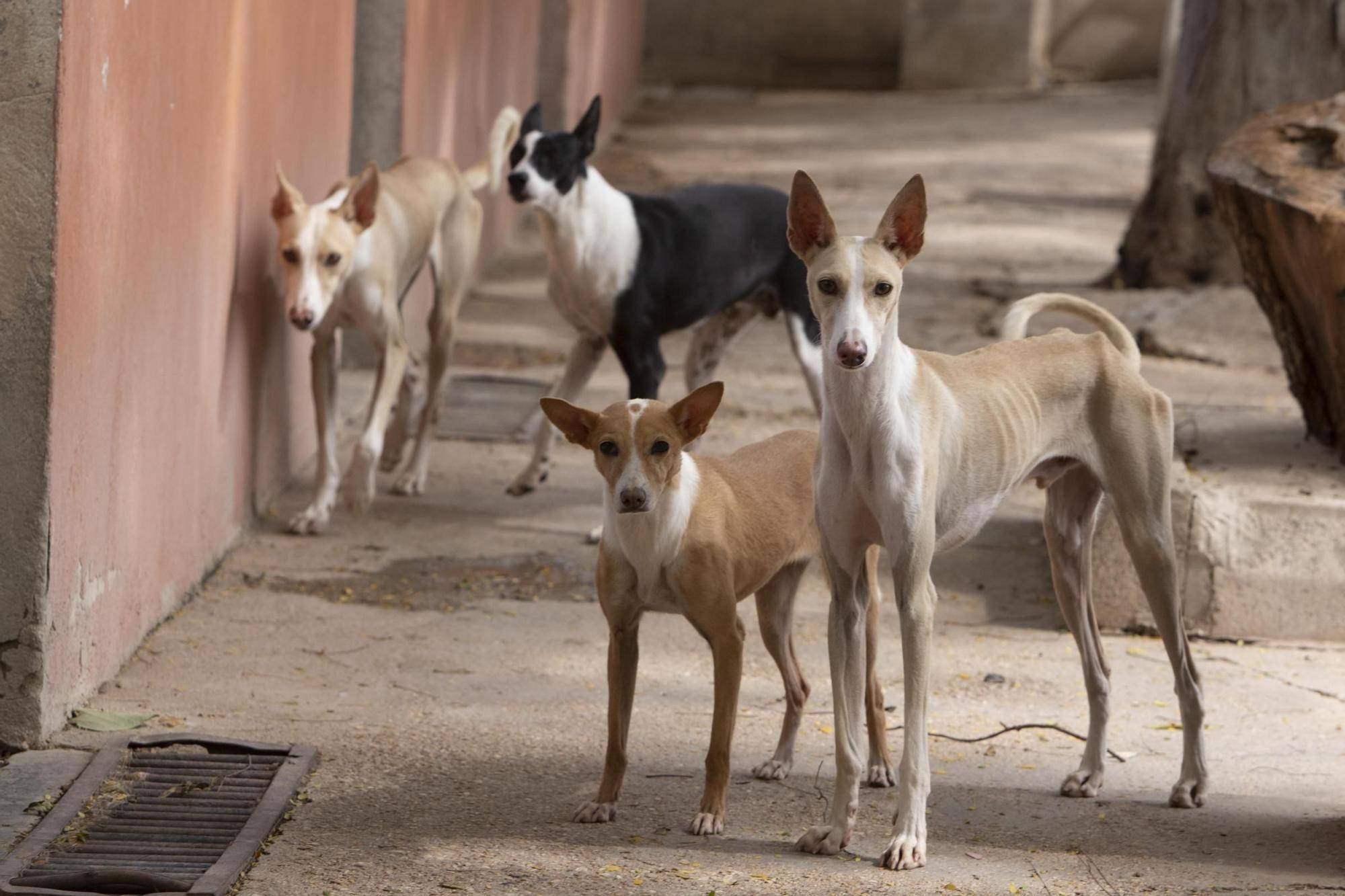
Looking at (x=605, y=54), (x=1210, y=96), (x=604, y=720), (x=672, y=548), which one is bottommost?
(x=604, y=720)

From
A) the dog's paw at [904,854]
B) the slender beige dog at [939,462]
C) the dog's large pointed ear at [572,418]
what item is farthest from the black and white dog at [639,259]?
the dog's paw at [904,854]

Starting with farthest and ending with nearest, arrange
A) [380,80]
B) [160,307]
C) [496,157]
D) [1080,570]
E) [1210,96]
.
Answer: [1210,96] < [380,80] < [496,157] < [160,307] < [1080,570]

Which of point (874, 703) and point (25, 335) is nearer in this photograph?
point (25, 335)

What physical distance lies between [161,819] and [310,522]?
2726 mm

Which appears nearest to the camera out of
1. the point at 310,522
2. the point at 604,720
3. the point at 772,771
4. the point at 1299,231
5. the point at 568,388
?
the point at 772,771

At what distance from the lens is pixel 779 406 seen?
899 cm

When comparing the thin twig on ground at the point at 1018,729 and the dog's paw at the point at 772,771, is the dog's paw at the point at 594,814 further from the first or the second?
the thin twig on ground at the point at 1018,729

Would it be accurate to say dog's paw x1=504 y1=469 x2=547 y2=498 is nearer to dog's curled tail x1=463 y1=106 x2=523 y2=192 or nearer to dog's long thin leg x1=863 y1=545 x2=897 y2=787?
dog's curled tail x1=463 y1=106 x2=523 y2=192

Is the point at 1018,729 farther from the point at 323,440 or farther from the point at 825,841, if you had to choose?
the point at 323,440

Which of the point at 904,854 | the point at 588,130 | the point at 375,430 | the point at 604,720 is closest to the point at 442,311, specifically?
the point at 375,430

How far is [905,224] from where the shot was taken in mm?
3818

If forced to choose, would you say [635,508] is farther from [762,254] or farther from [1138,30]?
[1138,30]

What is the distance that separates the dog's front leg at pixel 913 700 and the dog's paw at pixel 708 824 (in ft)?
1.27

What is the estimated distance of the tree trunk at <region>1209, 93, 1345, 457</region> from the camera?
6066mm
